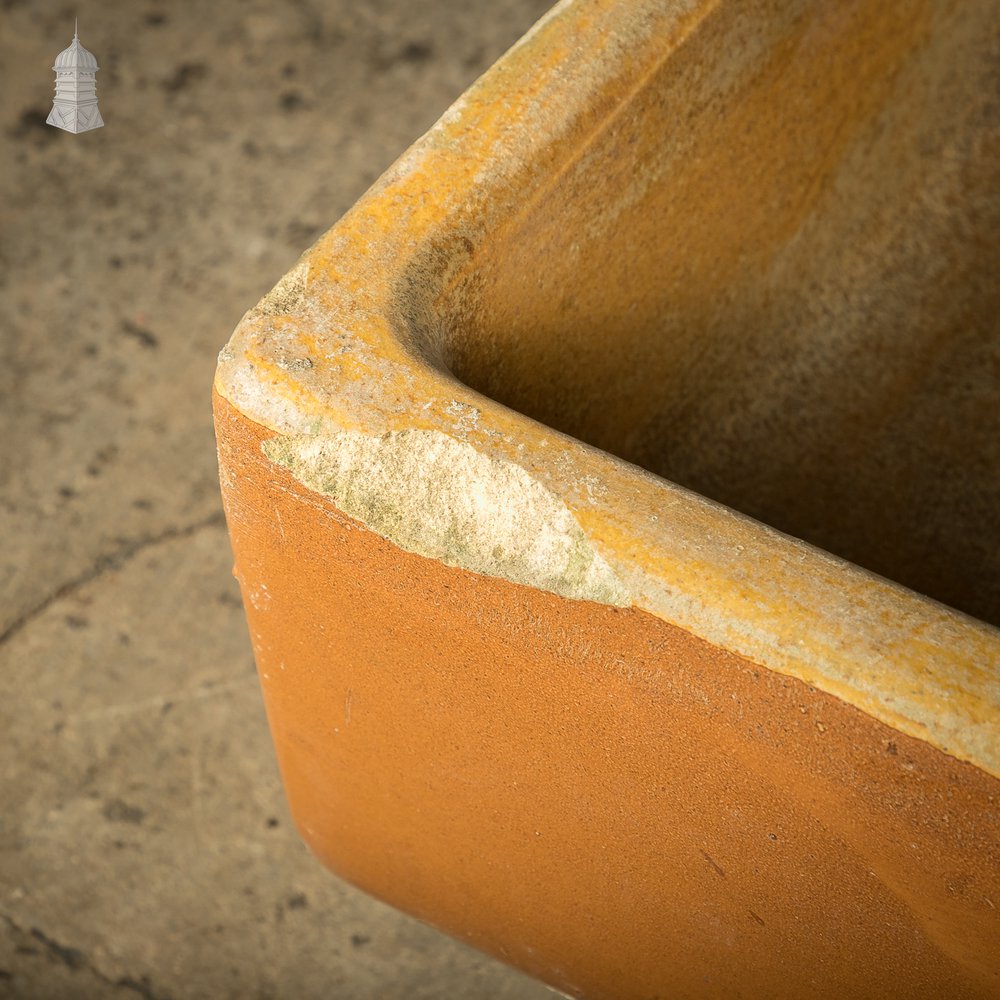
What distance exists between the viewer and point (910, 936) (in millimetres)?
785

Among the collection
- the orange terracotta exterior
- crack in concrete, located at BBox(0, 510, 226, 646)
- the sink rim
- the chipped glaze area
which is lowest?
crack in concrete, located at BBox(0, 510, 226, 646)

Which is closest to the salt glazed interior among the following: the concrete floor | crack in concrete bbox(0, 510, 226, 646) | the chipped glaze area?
the chipped glaze area

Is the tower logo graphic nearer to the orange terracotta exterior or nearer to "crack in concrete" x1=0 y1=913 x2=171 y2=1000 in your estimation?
the orange terracotta exterior

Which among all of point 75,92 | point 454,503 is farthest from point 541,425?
point 75,92

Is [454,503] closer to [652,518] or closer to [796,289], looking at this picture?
[652,518]

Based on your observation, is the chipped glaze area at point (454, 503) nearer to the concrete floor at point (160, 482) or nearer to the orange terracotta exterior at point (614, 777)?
the orange terracotta exterior at point (614, 777)

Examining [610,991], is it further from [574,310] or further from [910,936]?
[574,310]

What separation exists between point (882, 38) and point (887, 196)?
185mm

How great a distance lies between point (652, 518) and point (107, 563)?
112 cm

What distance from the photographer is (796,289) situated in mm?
1365

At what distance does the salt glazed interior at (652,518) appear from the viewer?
73 centimetres

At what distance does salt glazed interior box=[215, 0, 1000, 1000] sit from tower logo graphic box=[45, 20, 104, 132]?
1.20 feet

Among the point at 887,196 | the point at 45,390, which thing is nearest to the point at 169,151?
the point at 45,390

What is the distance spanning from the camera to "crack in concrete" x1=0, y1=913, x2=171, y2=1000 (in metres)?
1.34
